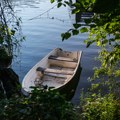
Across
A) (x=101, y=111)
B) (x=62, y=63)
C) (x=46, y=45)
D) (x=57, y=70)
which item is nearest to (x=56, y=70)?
(x=57, y=70)

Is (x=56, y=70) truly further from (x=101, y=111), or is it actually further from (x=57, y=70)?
(x=101, y=111)

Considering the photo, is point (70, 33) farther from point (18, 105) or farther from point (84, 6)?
point (18, 105)

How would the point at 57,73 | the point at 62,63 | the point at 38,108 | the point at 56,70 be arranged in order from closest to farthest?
the point at 38,108, the point at 57,73, the point at 56,70, the point at 62,63

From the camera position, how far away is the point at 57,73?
11.8 metres

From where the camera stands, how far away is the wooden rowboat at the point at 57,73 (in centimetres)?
1059

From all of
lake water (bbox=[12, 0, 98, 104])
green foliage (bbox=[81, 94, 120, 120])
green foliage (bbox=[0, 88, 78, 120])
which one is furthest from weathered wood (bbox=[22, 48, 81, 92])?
green foliage (bbox=[0, 88, 78, 120])

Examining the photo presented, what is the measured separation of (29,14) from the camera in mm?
31141

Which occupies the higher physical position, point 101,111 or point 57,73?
point 101,111

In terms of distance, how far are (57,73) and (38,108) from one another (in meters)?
8.64

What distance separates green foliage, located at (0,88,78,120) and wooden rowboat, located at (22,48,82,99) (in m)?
5.00

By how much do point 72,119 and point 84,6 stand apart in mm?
1373

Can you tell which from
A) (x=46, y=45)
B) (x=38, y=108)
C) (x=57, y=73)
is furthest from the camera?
(x=46, y=45)

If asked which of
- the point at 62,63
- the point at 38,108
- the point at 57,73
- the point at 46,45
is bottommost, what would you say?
the point at 57,73

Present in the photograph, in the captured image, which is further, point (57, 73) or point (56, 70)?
point (56, 70)
